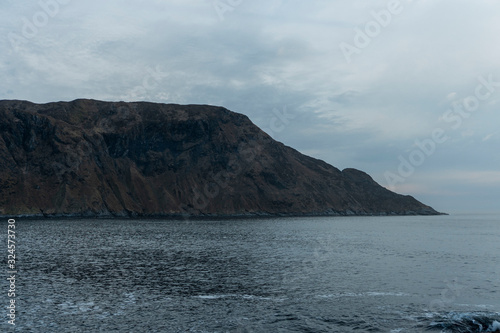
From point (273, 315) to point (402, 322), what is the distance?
10364 millimetres

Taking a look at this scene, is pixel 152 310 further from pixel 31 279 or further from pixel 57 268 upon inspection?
pixel 57 268

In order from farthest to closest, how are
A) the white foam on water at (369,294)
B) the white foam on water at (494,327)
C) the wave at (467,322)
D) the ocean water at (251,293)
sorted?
the white foam on water at (369,294)
the ocean water at (251,293)
the wave at (467,322)
the white foam on water at (494,327)

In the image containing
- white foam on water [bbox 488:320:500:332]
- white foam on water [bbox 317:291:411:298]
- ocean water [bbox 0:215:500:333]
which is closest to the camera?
white foam on water [bbox 488:320:500:332]

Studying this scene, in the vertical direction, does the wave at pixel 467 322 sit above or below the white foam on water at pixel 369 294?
below

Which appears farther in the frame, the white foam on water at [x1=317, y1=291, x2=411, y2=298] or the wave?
the white foam on water at [x1=317, y1=291, x2=411, y2=298]

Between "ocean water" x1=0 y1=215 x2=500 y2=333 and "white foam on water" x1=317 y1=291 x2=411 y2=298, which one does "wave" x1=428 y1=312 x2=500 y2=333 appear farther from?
"white foam on water" x1=317 y1=291 x2=411 y2=298

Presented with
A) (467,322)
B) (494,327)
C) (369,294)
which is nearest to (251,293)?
(369,294)

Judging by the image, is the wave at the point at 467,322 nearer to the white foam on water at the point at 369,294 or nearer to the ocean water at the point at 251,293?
the ocean water at the point at 251,293

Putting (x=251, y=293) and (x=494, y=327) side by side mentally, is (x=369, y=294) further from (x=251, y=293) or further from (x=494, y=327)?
(x=494, y=327)

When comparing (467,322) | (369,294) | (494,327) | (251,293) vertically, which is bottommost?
(467,322)

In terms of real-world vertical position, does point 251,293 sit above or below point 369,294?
above

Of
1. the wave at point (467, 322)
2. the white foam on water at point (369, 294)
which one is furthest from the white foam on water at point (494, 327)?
the white foam on water at point (369, 294)

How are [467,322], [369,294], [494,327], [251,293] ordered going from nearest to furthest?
[494,327] → [467,322] → [369,294] → [251,293]

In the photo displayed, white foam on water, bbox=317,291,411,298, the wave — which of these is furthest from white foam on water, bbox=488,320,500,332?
white foam on water, bbox=317,291,411,298
